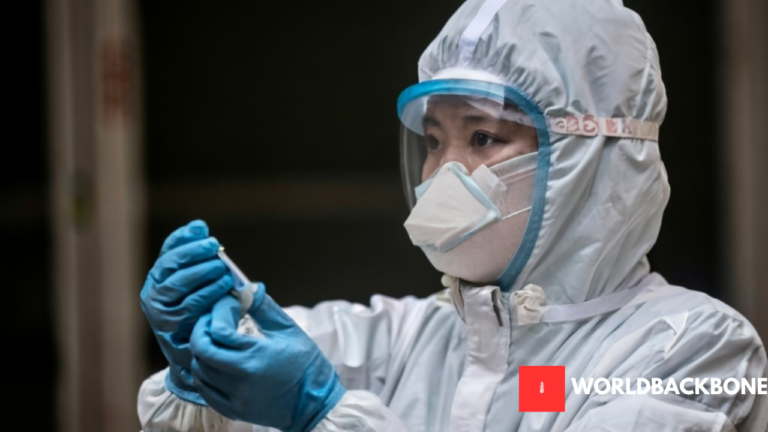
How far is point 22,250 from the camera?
2.95 m

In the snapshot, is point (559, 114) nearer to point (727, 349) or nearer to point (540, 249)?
point (540, 249)

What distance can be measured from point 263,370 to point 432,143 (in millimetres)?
416

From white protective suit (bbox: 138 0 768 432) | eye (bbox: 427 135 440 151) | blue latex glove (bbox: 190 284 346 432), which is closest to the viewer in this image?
blue latex glove (bbox: 190 284 346 432)

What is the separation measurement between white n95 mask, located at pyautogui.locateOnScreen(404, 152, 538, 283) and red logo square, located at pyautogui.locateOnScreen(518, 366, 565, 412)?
0.46 feet

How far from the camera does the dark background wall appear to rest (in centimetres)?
197

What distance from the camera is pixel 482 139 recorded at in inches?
44.9

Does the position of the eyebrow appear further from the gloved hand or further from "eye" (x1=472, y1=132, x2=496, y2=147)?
the gloved hand

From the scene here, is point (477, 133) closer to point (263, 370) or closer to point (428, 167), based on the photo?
point (428, 167)

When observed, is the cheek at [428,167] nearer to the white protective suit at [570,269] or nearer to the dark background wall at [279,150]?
the white protective suit at [570,269]

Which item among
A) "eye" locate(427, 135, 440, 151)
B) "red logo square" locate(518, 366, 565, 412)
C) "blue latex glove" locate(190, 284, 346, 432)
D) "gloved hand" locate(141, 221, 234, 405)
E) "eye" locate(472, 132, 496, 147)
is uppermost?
"eye" locate(472, 132, 496, 147)

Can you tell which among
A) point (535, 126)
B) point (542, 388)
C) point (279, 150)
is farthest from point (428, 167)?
point (279, 150)

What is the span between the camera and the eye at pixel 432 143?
119 centimetres

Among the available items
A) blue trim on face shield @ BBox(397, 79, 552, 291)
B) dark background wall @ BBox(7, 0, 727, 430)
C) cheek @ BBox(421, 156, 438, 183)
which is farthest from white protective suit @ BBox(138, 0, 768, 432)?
dark background wall @ BBox(7, 0, 727, 430)

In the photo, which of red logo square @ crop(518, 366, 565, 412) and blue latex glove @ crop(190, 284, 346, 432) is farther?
red logo square @ crop(518, 366, 565, 412)
